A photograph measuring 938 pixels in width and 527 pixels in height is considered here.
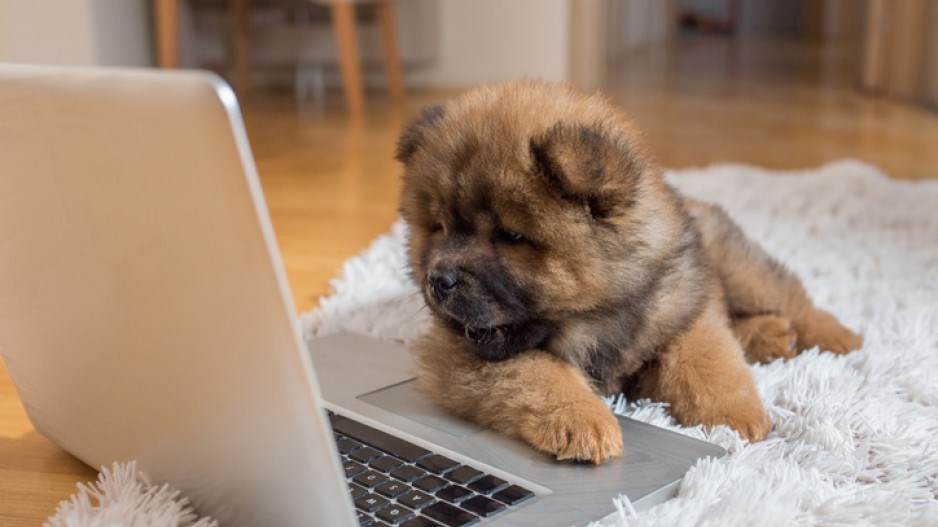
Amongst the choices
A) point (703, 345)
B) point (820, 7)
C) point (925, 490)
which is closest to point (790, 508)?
point (925, 490)

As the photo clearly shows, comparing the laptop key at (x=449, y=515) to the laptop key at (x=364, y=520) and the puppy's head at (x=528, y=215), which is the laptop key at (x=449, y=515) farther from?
the puppy's head at (x=528, y=215)

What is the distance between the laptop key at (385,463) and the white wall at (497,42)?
170 inches

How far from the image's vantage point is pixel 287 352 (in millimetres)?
720

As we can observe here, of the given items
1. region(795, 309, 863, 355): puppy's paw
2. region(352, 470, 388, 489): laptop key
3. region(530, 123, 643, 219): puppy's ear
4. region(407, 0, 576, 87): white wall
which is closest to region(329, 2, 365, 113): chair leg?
region(407, 0, 576, 87): white wall

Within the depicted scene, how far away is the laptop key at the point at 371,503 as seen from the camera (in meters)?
0.91

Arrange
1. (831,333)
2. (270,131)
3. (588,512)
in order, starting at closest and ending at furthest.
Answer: (588,512) < (831,333) < (270,131)

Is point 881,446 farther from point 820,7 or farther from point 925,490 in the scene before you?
point 820,7

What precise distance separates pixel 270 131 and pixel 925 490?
3525mm

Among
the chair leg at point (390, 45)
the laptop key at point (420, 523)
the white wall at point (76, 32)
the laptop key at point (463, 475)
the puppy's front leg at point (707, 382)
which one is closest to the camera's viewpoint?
the laptop key at point (420, 523)

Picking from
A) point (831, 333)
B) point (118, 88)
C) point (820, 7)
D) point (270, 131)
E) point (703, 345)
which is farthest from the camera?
point (820, 7)

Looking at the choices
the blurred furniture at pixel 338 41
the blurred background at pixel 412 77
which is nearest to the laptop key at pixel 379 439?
the blurred background at pixel 412 77

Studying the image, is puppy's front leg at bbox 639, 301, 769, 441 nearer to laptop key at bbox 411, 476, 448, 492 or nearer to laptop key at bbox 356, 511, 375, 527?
laptop key at bbox 411, 476, 448, 492

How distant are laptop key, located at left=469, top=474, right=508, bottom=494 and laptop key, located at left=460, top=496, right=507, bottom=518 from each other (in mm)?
17

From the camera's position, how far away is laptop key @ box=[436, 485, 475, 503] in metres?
0.94
